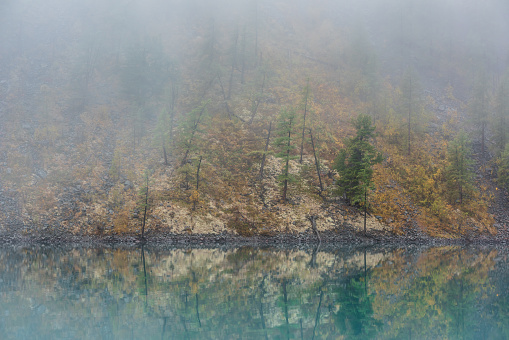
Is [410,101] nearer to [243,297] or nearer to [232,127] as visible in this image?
[232,127]

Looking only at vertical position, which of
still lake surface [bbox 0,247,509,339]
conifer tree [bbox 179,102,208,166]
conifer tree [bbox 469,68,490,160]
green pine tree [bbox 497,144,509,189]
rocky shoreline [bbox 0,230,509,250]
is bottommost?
rocky shoreline [bbox 0,230,509,250]

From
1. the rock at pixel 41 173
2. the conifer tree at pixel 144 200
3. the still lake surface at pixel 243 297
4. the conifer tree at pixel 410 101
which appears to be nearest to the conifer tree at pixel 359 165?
the still lake surface at pixel 243 297

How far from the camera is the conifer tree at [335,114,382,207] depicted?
41219mm

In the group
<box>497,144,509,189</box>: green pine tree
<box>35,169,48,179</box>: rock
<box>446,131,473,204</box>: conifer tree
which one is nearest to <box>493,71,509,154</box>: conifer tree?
<box>497,144,509,189</box>: green pine tree

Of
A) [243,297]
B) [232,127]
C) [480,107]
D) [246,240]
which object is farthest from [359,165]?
[243,297]

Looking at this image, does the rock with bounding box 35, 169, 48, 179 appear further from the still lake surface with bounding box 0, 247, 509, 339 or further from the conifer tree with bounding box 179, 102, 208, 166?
the conifer tree with bounding box 179, 102, 208, 166

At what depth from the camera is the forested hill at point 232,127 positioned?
131 feet

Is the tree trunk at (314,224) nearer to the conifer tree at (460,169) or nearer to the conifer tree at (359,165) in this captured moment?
the conifer tree at (359,165)

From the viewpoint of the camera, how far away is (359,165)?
42.8m

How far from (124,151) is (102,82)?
19944mm

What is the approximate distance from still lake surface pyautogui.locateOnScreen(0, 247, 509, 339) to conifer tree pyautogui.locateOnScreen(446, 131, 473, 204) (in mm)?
18396

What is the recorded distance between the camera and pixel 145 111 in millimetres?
53906

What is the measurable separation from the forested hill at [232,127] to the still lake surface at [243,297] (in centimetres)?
985

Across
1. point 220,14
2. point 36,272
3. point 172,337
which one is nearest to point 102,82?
point 220,14
